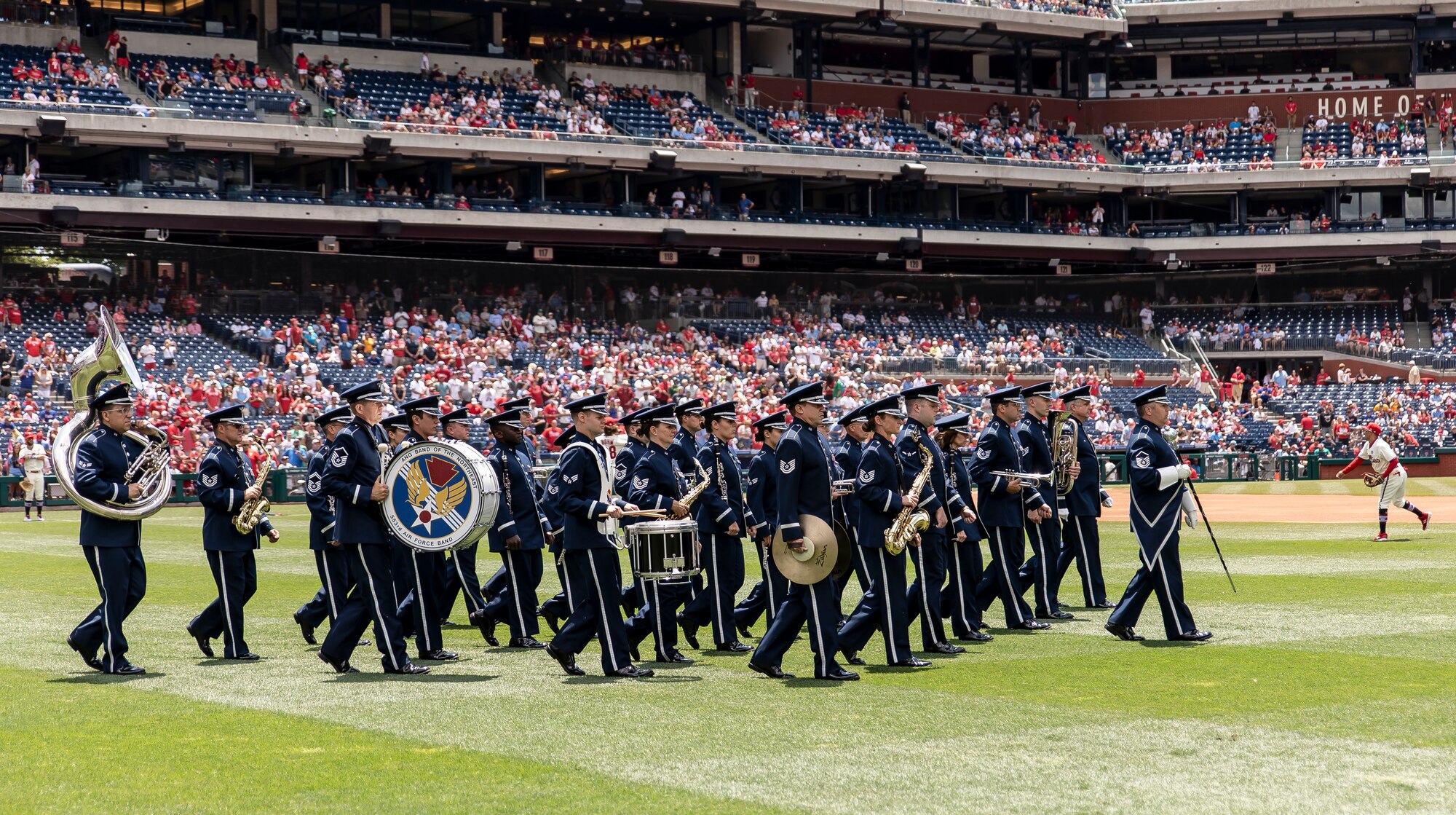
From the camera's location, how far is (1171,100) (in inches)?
2373

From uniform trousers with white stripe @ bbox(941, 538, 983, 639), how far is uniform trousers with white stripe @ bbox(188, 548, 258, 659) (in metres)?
5.96

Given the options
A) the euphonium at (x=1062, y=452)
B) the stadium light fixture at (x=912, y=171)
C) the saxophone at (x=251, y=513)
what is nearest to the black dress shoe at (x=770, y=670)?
the saxophone at (x=251, y=513)

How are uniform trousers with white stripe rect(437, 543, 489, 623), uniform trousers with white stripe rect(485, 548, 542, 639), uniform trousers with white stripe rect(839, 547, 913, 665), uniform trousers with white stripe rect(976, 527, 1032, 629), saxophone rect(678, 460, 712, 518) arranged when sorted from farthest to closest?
uniform trousers with white stripe rect(437, 543, 489, 623), uniform trousers with white stripe rect(976, 527, 1032, 629), uniform trousers with white stripe rect(485, 548, 542, 639), saxophone rect(678, 460, 712, 518), uniform trousers with white stripe rect(839, 547, 913, 665)

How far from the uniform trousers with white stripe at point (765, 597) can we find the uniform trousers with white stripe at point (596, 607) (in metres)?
1.72

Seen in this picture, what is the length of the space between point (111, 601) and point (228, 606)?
4.05ft

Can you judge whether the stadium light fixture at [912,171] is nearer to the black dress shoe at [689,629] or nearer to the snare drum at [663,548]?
the black dress shoe at [689,629]

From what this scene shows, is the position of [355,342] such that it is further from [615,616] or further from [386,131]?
[615,616]

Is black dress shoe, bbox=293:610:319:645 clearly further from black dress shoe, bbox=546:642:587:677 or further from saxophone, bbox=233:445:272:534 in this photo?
black dress shoe, bbox=546:642:587:677

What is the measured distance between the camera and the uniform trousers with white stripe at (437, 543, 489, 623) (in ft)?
47.1

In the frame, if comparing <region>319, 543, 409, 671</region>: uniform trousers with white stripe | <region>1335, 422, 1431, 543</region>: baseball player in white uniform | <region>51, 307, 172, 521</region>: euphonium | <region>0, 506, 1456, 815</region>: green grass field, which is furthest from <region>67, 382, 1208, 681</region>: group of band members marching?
<region>1335, 422, 1431, 543</region>: baseball player in white uniform

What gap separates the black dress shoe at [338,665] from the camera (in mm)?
11508

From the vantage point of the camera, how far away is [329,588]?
12891 millimetres

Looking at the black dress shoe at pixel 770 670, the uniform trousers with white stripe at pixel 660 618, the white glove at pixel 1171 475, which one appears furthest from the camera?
the white glove at pixel 1171 475

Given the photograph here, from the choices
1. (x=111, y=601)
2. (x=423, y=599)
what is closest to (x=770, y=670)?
(x=423, y=599)
